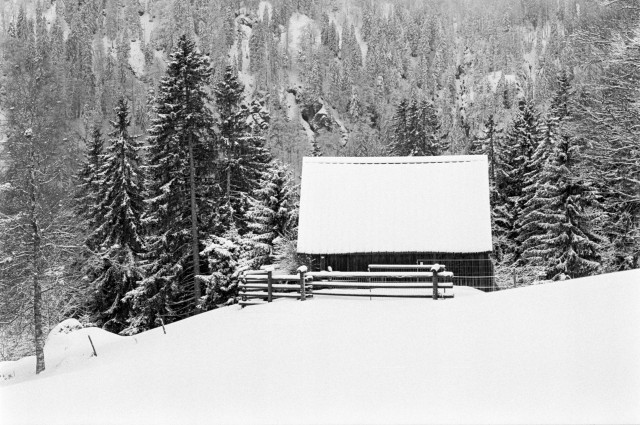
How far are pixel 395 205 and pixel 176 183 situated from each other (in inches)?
522

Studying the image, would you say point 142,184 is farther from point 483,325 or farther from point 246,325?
point 483,325

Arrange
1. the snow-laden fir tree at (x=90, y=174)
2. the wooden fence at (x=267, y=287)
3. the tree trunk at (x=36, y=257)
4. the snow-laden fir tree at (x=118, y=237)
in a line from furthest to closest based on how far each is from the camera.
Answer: the snow-laden fir tree at (x=90, y=174) < the snow-laden fir tree at (x=118, y=237) < the tree trunk at (x=36, y=257) < the wooden fence at (x=267, y=287)

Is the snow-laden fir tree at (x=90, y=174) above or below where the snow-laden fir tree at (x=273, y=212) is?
above

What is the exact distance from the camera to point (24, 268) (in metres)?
20.2

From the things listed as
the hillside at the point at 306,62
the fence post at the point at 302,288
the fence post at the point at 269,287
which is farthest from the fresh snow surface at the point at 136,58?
the fence post at the point at 302,288

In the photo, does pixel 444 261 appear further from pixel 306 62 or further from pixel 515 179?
pixel 306 62

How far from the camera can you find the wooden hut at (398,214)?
23531mm

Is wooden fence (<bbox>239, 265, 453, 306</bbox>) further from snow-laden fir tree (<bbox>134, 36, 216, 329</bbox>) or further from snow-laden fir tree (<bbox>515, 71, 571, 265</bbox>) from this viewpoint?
snow-laden fir tree (<bbox>515, 71, 571, 265</bbox>)

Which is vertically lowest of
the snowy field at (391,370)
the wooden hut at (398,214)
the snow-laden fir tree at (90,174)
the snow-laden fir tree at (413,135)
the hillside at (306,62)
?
the snowy field at (391,370)

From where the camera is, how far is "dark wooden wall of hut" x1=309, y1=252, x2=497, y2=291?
23469 millimetres

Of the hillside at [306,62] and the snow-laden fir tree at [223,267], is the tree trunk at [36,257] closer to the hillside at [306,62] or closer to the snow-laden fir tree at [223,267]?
the snow-laden fir tree at [223,267]

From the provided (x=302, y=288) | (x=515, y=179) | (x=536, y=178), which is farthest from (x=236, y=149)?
(x=515, y=179)

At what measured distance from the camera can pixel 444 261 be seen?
2345cm

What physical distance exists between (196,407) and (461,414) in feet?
15.5
